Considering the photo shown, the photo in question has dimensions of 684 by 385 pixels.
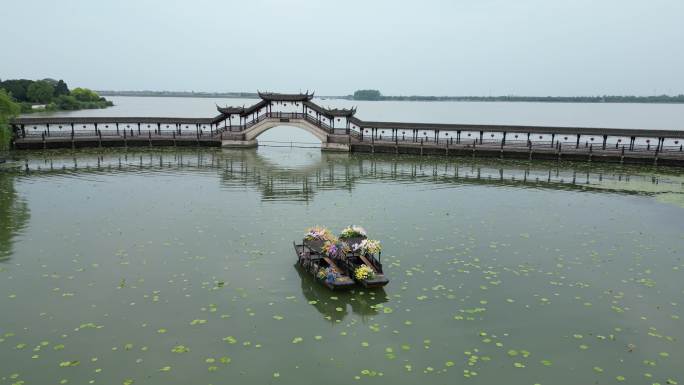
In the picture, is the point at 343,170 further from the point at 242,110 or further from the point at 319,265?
the point at 319,265

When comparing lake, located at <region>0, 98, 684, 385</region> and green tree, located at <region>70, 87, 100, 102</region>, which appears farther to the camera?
green tree, located at <region>70, 87, 100, 102</region>

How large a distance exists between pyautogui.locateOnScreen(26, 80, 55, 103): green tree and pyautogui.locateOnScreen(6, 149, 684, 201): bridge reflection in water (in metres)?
105

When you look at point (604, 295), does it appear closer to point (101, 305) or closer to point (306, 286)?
point (306, 286)

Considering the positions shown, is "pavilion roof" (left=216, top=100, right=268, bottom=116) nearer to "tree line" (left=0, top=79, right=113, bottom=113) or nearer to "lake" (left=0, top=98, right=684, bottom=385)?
"lake" (left=0, top=98, right=684, bottom=385)

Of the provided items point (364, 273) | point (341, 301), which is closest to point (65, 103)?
point (364, 273)

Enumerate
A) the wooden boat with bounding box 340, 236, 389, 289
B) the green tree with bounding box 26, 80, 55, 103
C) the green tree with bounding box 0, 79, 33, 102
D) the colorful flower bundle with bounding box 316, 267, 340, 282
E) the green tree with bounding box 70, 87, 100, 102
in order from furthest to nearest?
the green tree with bounding box 70, 87, 100, 102 → the green tree with bounding box 26, 80, 55, 103 → the green tree with bounding box 0, 79, 33, 102 → the colorful flower bundle with bounding box 316, 267, 340, 282 → the wooden boat with bounding box 340, 236, 389, 289

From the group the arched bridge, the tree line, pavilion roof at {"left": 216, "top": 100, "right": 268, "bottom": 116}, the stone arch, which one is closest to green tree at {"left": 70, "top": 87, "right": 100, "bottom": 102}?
the tree line

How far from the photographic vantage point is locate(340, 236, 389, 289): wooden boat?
15.6 meters

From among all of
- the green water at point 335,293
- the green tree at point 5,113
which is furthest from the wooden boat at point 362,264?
the green tree at point 5,113

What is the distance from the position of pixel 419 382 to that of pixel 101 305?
9.90 meters

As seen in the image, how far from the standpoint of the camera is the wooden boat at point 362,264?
51.0 ft

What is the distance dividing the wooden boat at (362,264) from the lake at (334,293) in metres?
0.51

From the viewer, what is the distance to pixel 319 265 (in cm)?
1706

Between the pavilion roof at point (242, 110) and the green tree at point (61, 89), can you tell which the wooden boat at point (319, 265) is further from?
the green tree at point (61, 89)
